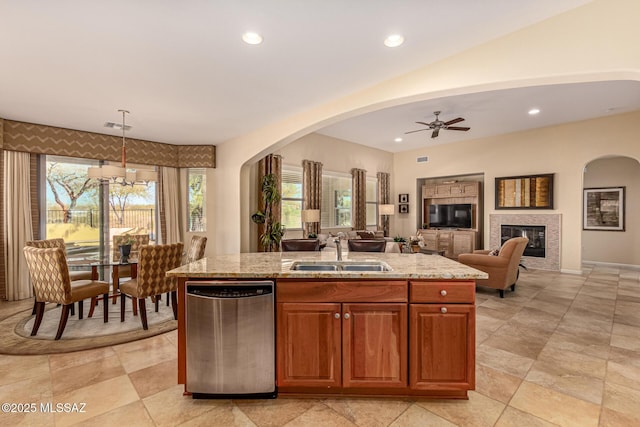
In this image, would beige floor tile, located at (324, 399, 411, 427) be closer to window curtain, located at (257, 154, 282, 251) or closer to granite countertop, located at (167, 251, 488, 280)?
granite countertop, located at (167, 251, 488, 280)

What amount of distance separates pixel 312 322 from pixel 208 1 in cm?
246

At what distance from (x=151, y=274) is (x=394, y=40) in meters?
3.57

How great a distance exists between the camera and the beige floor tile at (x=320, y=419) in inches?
75.5

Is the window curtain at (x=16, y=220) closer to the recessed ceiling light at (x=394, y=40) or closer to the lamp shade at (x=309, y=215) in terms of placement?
the lamp shade at (x=309, y=215)

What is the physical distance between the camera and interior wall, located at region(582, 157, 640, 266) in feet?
23.0

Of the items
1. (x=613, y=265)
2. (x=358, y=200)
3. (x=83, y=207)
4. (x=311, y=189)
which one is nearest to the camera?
(x=83, y=207)

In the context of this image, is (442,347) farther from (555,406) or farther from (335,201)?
(335,201)

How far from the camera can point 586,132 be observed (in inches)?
250

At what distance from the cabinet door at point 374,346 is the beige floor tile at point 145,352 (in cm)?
178

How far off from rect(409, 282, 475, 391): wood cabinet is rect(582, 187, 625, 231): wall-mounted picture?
807 centimetres

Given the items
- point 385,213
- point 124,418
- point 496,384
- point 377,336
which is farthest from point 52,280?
point 385,213

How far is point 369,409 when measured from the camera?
2.06m

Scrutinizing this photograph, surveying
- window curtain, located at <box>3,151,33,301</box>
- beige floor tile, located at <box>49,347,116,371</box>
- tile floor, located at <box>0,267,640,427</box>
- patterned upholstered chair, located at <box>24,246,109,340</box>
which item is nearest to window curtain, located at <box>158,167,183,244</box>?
window curtain, located at <box>3,151,33,301</box>

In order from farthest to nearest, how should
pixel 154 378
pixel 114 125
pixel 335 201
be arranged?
pixel 335 201
pixel 114 125
pixel 154 378
